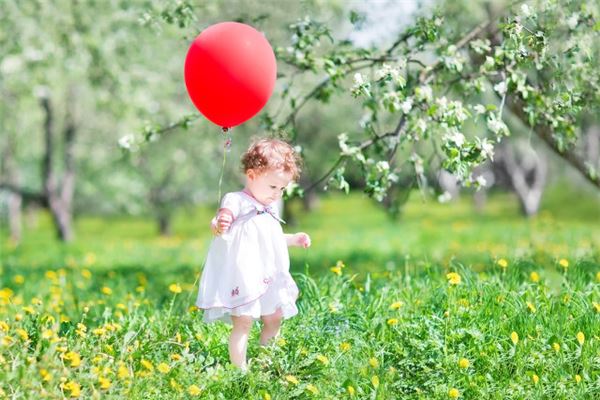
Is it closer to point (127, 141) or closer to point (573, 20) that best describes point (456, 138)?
point (573, 20)

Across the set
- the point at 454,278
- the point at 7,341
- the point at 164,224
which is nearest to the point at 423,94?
the point at 454,278

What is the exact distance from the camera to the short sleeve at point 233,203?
15.4ft

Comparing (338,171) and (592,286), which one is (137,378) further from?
(592,286)

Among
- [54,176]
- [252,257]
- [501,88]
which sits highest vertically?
[501,88]

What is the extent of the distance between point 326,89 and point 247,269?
3.07 metres

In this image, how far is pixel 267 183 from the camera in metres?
4.82

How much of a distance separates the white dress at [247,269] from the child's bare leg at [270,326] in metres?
0.09

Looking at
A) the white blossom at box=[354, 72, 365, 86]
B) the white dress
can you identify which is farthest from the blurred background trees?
the white dress

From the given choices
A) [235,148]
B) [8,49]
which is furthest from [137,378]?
[235,148]

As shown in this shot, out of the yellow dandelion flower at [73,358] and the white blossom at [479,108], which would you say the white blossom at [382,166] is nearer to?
the white blossom at [479,108]

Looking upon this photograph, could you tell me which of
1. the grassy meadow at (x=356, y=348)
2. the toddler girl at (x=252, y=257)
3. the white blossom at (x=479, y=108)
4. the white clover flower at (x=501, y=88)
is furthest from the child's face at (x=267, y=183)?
the white clover flower at (x=501, y=88)

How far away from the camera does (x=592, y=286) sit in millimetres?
5812

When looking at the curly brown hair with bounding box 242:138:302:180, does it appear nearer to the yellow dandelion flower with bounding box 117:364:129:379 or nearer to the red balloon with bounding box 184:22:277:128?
the red balloon with bounding box 184:22:277:128

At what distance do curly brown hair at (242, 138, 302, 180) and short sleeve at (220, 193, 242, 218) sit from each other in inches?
8.4
